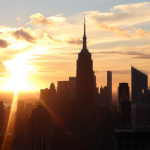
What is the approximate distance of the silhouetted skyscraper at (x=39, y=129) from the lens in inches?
7436

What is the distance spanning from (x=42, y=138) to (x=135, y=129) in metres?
67.4

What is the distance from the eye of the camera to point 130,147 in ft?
480

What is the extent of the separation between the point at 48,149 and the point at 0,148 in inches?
1259

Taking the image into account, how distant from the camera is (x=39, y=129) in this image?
189m

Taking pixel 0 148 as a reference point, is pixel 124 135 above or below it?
above

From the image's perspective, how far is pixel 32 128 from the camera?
190m

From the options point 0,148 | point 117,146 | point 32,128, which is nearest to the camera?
point 117,146

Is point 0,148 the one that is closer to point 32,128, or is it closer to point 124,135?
point 32,128

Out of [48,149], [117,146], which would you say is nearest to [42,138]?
[48,149]

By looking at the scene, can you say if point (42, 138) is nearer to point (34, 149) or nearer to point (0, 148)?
point (34, 149)

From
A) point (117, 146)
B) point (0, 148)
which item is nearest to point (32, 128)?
point (0, 148)

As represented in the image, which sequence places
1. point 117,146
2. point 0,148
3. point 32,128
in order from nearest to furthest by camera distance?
1. point 117,146
2. point 0,148
3. point 32,128

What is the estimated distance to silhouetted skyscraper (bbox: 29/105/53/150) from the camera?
620ft

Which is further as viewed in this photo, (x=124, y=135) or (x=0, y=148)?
(x=0, y=148)
